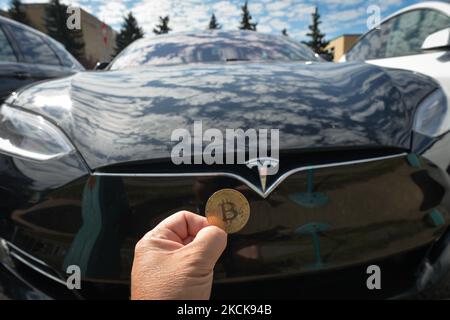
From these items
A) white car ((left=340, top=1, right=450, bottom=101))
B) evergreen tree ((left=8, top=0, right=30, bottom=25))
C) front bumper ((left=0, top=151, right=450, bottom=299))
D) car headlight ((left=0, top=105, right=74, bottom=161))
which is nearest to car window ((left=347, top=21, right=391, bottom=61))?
white car ((left=340, top=1, right=450, bottom=101))

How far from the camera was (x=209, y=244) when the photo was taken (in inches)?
28.0

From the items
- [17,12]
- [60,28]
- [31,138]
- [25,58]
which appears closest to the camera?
[31,138]

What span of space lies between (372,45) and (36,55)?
3.52m

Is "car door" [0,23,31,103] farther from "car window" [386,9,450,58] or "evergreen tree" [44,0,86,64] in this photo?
"evergreen tree" [44,0,86,64]

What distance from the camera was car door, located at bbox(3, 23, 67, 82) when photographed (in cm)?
354

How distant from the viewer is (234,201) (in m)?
0.98

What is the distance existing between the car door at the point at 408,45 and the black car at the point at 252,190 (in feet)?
2.61

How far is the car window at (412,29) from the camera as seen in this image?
283 cm

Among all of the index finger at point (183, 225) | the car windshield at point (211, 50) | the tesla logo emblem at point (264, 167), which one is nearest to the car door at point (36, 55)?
the car windshield at point (211, 50)

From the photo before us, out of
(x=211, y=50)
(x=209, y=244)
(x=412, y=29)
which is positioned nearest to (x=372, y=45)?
(x=412, y=29)

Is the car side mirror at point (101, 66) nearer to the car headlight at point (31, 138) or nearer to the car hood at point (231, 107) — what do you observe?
the car hood at point (231, 107)

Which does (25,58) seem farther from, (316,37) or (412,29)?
(316,37)
